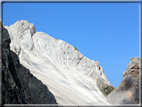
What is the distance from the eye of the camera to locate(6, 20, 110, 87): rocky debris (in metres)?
45.2

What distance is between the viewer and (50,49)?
49.8 metres

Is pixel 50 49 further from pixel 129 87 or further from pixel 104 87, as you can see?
pixel 129 87

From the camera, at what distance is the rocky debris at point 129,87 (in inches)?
1255

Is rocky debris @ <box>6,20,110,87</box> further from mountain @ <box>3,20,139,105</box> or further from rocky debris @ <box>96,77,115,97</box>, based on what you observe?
rocky debris @ <box>96,77,115,97</box>

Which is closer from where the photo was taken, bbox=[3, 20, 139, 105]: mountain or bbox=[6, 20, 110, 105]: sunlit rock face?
bbox=[3, 20, 139, 105]: mountain

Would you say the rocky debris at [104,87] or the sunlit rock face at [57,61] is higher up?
the sunlit rock face at [57,61]

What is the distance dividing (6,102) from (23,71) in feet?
19.8

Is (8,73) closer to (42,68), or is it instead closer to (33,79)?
(33,79)

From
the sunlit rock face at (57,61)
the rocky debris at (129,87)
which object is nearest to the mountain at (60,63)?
the sunlit rock face at (57,61)

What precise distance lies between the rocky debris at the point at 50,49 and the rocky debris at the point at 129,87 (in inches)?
528

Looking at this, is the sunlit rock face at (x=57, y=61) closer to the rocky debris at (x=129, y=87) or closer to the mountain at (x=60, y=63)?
the mountain at (x=60, y=63)

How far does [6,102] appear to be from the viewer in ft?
28.9

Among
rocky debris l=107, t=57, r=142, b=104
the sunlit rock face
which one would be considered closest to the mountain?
the sunlit rock face

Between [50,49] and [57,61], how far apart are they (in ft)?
12.3
